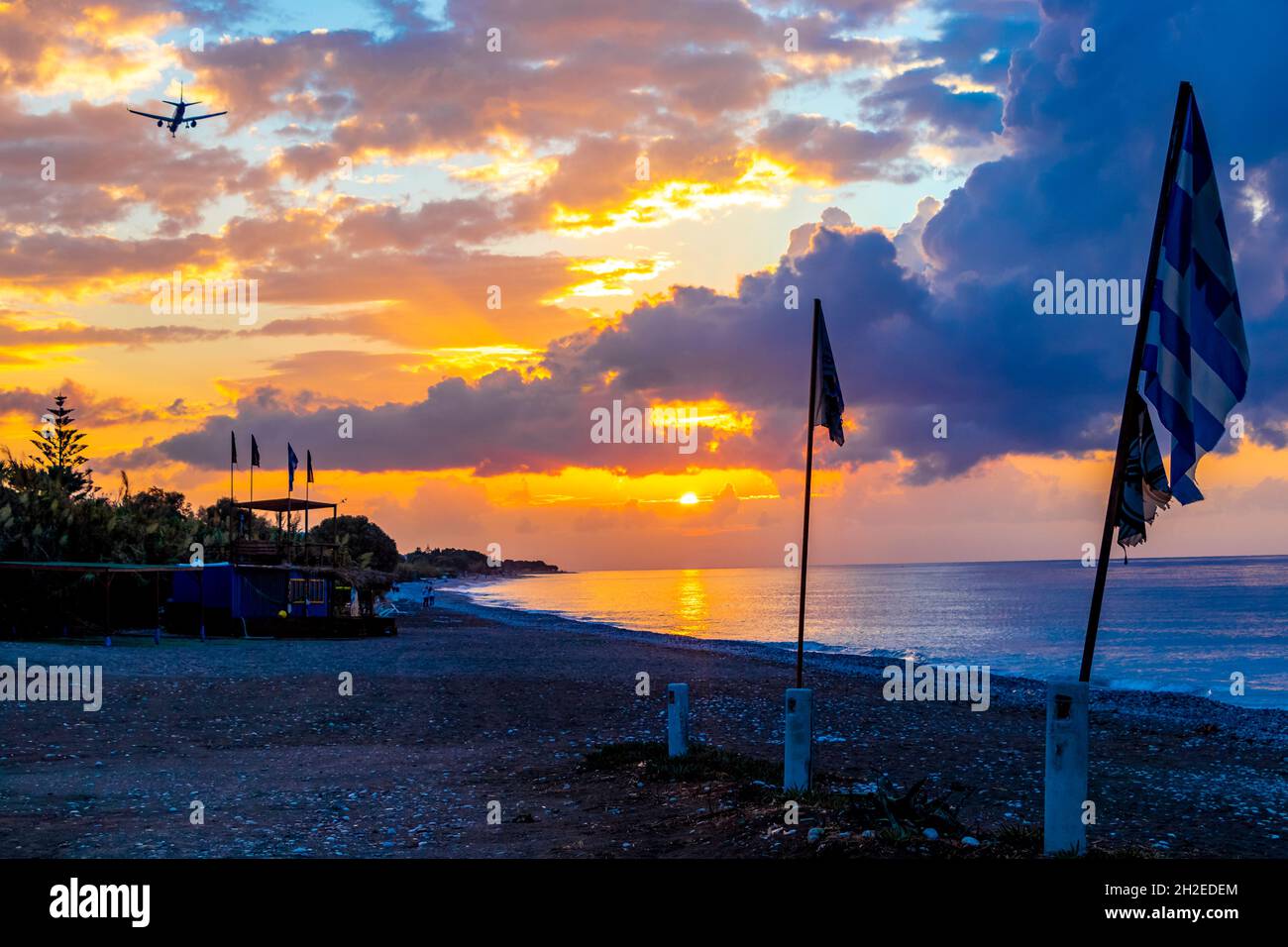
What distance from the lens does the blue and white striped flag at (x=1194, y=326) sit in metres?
7.56

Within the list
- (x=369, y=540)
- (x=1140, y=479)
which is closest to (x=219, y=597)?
(x=1140, y=479)

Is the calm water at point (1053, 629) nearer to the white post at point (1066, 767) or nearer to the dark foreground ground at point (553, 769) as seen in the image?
the dark foreground ground at point (553, 769)

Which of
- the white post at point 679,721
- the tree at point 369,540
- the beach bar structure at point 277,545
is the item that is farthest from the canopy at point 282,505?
the tree at point 369,540

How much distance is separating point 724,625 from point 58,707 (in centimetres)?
6223

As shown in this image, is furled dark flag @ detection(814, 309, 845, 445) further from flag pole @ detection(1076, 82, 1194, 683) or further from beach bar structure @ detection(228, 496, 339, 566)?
beach bar structure @ detection(228, 496, 339, 566)

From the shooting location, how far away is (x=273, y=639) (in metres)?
46.3

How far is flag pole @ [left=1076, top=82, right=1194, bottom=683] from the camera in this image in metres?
7.96

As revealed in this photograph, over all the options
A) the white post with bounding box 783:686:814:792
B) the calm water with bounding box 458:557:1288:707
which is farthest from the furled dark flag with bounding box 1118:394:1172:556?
the calm water with bounding box 458:557:1288:707

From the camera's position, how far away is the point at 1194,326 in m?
7.72

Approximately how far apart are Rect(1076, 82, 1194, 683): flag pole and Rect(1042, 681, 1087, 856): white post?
329 mm

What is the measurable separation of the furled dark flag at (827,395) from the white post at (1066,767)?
631 centimetres
